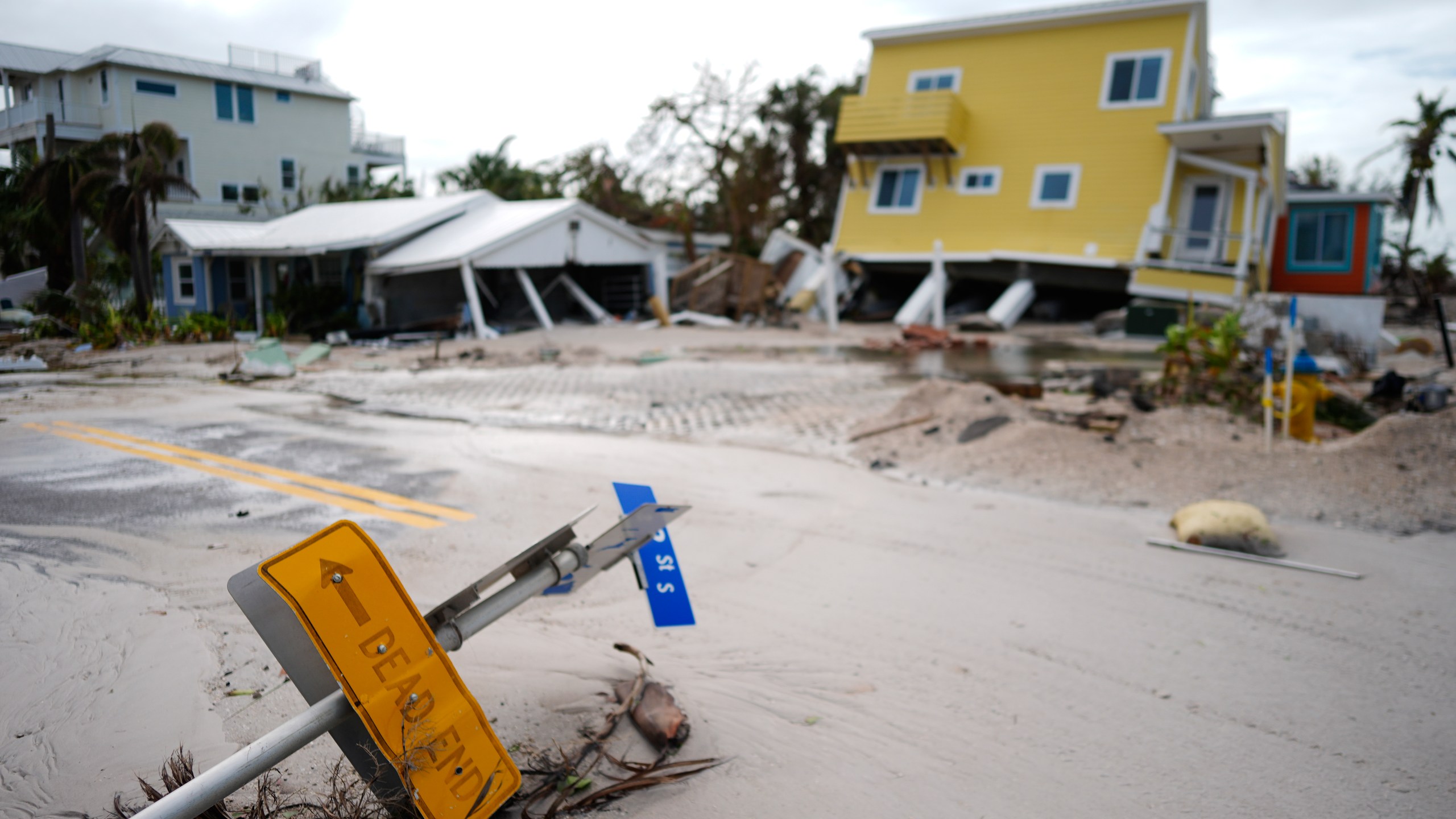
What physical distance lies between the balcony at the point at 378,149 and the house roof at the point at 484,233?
13.6 meters

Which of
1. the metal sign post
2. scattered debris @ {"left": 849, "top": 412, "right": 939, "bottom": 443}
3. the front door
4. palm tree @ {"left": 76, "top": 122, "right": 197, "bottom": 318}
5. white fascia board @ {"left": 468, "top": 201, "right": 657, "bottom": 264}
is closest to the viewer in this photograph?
the metal sign post

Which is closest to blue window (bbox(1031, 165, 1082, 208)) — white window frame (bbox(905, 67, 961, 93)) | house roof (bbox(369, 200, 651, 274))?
white window frame (bbox(905, 67, 961, 93))

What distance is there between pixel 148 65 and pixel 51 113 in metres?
0.50

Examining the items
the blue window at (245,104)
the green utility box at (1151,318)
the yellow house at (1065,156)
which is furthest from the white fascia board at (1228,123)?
the blue window at (245,104)

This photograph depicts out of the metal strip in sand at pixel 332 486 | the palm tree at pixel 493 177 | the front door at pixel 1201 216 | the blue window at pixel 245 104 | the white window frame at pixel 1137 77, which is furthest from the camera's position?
the palm tree at pixel 493 177

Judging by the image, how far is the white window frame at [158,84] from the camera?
11.1 feet

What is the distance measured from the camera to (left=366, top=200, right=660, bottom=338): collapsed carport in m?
20.6

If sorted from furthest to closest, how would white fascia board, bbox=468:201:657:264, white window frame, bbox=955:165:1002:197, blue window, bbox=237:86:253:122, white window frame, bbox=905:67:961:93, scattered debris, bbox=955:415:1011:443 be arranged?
white window frame, bbox=905:67:961:93
white window frame, bbox=955:165:1002:197
white fascia board, bbox=468:201:657:264
scattered debris, bbox=955:415:1011:443
blue window, bbox=237:86:253:122

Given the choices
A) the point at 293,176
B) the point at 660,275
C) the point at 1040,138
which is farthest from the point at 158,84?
the point at 1040,138

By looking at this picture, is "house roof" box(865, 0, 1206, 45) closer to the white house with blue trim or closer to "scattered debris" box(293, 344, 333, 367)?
"scattered debris" box(293, 344, 333, 367)

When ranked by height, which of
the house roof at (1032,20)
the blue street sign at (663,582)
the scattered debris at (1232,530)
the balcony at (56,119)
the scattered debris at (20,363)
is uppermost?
the house roof at (1032,20)

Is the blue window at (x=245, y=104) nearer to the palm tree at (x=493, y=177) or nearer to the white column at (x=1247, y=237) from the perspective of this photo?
the white column at (x=1247, y=237)

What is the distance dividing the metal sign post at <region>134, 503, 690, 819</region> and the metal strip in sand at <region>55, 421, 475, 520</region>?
11.6ft

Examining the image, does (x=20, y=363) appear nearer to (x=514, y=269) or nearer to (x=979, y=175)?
(x=514, y=269)
